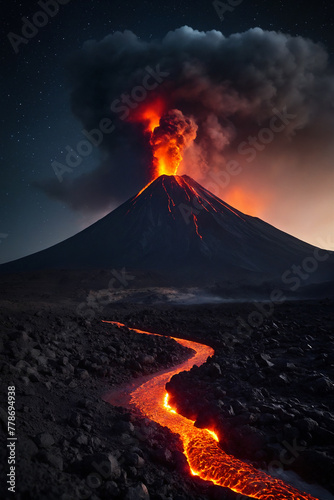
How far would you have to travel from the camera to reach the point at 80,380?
8453mm

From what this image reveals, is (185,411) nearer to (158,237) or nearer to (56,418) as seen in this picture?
(56,418)

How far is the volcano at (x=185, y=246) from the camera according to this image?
62000mm

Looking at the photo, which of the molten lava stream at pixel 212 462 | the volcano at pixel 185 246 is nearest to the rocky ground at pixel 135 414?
the molten lava stream at pixel 212 462

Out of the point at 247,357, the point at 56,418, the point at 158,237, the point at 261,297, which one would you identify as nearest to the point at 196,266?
the point at 158,237

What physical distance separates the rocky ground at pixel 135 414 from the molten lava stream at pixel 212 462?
216mm

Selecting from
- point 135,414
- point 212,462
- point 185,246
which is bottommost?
point 135,414

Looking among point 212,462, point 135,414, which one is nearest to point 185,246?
point 135,414

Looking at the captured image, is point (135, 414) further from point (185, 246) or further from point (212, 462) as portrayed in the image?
point (185, 246)

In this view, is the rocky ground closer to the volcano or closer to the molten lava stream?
the molten lava stream

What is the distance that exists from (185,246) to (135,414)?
68862mm

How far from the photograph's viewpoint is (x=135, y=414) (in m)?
7.20

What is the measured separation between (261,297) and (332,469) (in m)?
36.7

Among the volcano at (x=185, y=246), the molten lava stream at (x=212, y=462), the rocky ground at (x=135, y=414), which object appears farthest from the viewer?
the volcano at (x=185, y=246)

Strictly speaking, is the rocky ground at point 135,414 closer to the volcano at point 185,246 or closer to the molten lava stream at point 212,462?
the molten lava stream at point 212,462
